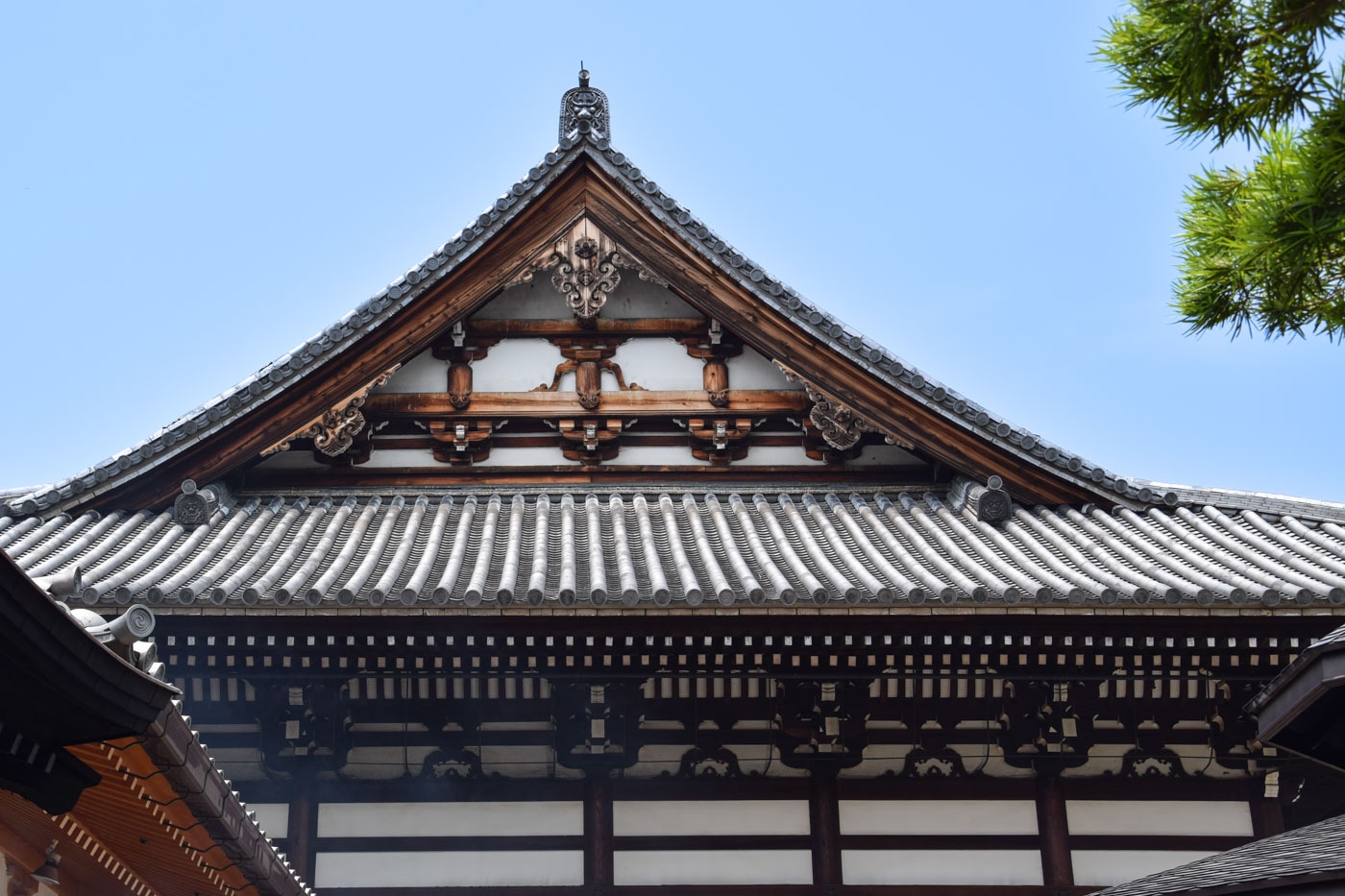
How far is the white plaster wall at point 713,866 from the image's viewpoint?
8820mm

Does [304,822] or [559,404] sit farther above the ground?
[559,404]

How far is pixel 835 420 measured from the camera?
36.7 feet

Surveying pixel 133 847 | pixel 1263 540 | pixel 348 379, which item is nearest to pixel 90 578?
pixel 348 379

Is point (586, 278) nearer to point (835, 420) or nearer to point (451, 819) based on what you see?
point (835, 420)

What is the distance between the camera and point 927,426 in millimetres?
11023

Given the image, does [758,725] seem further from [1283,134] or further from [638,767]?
[1283,134]

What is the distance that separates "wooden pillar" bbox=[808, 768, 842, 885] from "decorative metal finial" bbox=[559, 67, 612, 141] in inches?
230

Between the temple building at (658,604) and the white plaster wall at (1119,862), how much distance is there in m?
0.02

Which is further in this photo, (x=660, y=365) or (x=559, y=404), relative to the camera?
(x=660, y=365)

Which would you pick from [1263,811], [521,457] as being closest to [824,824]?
[1263,811]

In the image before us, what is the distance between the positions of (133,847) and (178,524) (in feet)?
16.8

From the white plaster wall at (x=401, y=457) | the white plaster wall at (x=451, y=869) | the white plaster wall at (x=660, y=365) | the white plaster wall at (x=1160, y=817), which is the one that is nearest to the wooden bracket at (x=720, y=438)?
the white plaster wall at (x=660, y=365)

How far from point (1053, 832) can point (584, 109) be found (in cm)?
737

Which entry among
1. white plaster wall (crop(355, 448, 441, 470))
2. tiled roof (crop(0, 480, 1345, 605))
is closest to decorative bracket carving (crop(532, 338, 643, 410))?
tiled roof (crop(0, 480, 1345, 605))
